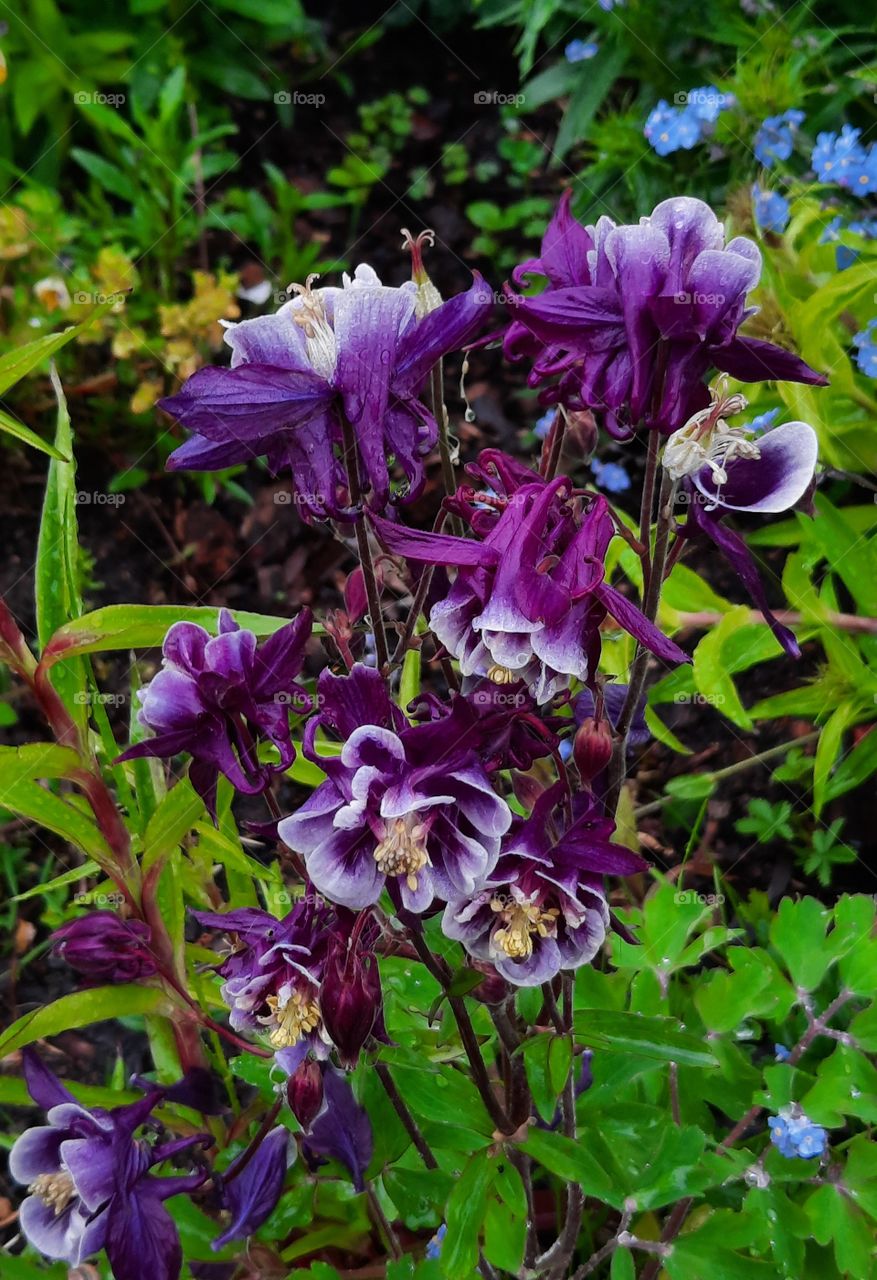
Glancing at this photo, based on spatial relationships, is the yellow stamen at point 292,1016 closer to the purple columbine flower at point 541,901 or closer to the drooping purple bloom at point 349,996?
the drooping purple bloom at point 349,996

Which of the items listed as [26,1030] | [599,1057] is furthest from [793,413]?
[26,1030]

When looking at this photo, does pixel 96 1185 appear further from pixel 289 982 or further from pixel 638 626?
pixel 638 626

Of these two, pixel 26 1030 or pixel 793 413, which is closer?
pixel 26 1030

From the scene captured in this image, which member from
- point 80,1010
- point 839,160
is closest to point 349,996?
point 80,1010

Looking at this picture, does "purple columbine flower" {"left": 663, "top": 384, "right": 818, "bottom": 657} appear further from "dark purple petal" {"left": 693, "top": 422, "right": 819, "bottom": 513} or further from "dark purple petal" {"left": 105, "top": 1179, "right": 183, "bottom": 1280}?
"dark purple petal" {"left": 105, "top": 1179, "right": 183, "bottom": 1280}

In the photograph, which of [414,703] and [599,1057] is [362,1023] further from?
[599,1057]

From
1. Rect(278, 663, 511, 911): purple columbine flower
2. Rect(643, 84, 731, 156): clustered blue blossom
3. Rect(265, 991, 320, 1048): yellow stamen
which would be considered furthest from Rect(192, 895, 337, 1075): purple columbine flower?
Rect(643, 84, 731, 156): clustered blue blossom

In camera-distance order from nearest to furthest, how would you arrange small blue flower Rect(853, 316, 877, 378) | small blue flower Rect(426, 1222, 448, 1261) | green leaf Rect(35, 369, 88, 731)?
green leaf Rect(35, 369, 88, 731)
small blue flower Rect(426, 1222, 448, 1261)
small blue flower Rect(853, 316, 877, 378)
